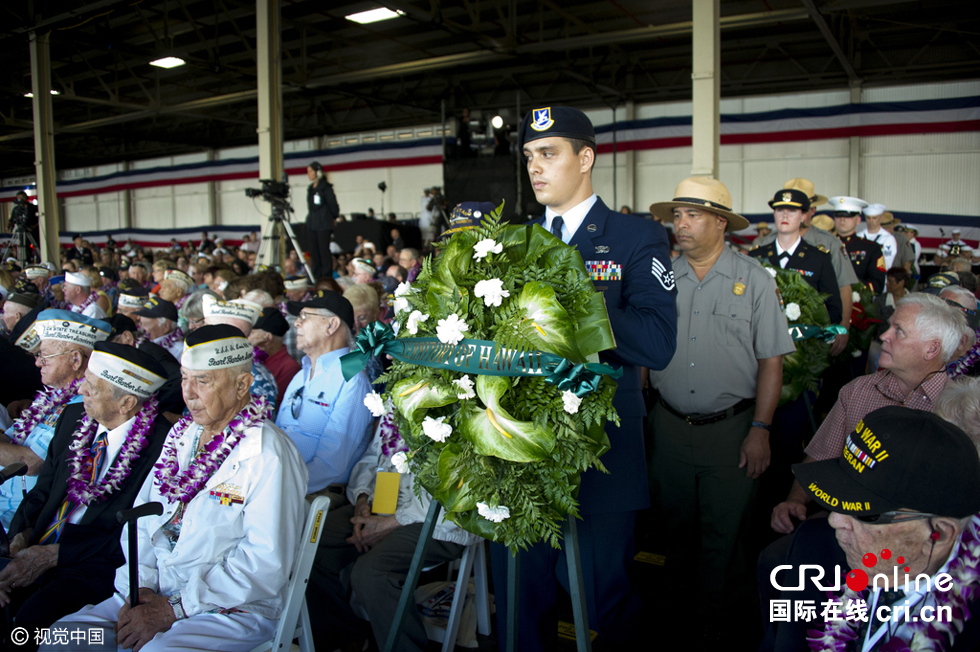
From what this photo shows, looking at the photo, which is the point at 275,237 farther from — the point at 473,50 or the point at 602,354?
the point at 602,354

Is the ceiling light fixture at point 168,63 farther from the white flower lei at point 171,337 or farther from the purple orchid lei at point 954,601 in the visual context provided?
the purple orchid lei at point 954,601

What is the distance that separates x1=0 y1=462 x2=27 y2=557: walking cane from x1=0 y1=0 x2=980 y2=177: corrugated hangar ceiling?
9275 millimetres

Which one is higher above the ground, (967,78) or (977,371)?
(967,78)

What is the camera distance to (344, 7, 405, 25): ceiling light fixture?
11.4 m

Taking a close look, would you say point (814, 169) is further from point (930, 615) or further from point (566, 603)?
point (930, 615)

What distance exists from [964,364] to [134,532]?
10.4 ft

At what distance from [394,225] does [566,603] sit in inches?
432

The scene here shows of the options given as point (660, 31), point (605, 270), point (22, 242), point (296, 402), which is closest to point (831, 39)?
point (660, 31)

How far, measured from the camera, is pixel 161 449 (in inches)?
98.1

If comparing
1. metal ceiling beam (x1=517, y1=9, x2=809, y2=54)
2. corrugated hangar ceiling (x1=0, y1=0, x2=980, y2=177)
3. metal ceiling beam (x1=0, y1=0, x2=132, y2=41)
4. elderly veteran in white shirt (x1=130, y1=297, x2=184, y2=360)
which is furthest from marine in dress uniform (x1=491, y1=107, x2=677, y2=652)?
metal ceiling beam (x1=0, y1=0, x2=132, y2=41)

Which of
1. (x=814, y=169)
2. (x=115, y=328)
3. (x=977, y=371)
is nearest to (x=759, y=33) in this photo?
(x=814, y=169)

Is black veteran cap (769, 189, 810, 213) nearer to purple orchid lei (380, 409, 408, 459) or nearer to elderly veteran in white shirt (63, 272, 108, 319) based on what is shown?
purple orchid lei (380, 409, 408, 459)

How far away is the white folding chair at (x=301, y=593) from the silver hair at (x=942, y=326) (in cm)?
217

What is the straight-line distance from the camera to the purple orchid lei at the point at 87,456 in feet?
7.92
